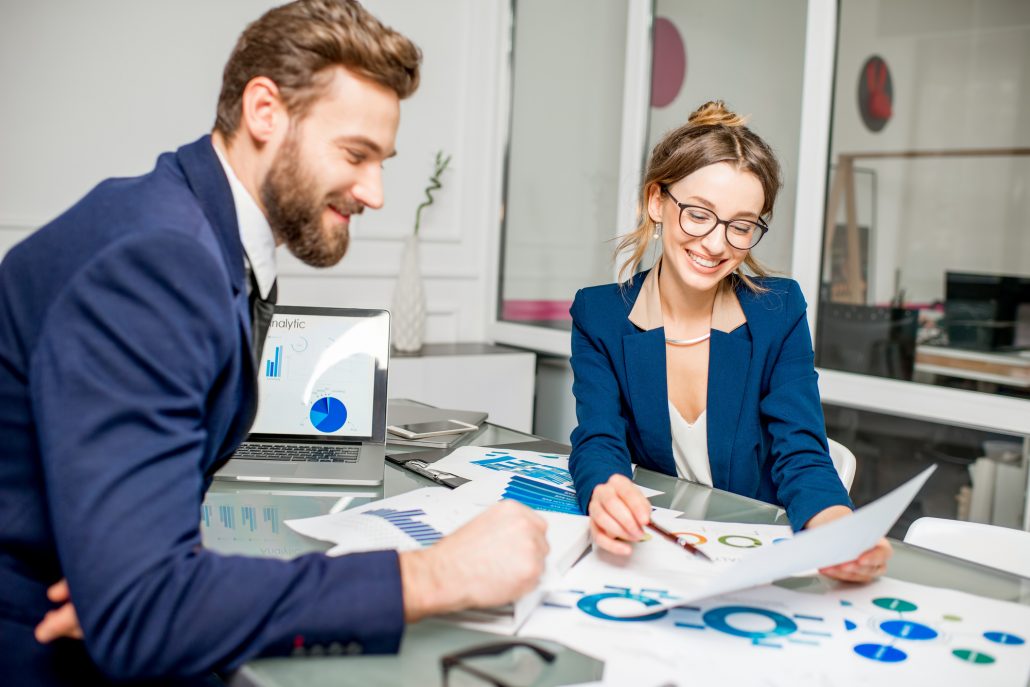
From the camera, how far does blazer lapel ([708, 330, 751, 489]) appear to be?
1.65m

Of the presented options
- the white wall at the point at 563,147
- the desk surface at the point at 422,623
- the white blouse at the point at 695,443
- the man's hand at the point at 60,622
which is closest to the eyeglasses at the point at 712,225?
the white blouse at the point at 695,443

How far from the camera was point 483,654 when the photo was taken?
0.81m

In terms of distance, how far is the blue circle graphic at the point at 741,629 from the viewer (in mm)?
904

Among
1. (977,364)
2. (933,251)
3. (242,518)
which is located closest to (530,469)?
(242,518)

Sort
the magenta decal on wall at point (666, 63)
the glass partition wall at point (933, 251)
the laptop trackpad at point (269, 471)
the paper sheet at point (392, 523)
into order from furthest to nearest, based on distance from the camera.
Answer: the magenta decal on wall at point (666, 63) < the glass partition wall at point (933, 251) < the laptop trackpad at point (269, 471) < the paper sheet at point (392, 523)

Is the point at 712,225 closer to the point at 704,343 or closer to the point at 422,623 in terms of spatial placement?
the point at 704,343

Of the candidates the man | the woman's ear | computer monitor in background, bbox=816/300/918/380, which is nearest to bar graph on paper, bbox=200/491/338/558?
the man

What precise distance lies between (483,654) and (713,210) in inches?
40.0

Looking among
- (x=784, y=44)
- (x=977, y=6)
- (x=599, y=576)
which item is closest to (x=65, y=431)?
(x=599, y=576)

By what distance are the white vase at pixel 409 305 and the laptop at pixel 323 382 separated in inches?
79.2

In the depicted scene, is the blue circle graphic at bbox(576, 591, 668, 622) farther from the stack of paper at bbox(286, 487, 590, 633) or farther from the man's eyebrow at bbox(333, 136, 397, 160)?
the man's eyebrow at bbox(333, 136, 397, 160)

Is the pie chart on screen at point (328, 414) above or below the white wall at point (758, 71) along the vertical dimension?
below

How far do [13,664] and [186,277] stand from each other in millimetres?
420

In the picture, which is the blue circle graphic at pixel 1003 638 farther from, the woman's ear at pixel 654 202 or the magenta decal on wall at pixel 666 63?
the magenta decal on wall at pixel 666 63
